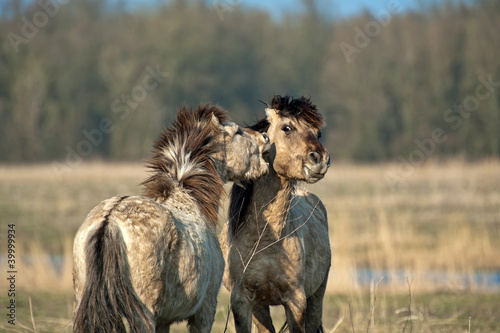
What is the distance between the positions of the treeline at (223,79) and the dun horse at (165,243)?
93.2 feet

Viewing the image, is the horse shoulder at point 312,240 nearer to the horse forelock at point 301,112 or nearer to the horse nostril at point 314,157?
the horse nostril at point 314,157

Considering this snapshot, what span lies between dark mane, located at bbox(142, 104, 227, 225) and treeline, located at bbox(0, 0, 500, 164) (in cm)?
2840

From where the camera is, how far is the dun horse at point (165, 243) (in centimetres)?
384

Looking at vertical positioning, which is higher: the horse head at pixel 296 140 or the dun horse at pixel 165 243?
the horse head at pixel 296 140

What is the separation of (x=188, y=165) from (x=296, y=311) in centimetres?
154

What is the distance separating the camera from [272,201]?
579 cm

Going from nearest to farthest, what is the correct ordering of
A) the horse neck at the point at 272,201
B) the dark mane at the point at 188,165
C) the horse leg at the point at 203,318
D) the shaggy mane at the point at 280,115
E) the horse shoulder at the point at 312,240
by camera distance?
the horse leg at the point at 203,318 < the dark mane at the point at 188,165 < the horse neck at the point at 272,201 < the shaggy mane at the point at 280,115 < the horse shoulder at the point at 312,240

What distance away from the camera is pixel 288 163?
575 centimetres

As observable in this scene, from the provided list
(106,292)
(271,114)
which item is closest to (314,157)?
(271,114)

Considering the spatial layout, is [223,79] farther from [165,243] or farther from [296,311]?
[165,243]

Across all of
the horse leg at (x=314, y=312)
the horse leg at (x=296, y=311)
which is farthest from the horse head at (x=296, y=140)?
the horse leg at (x=314, y=312)

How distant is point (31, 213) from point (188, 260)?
640 inches

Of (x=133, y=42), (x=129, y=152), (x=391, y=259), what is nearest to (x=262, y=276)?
(x=391, y=259)

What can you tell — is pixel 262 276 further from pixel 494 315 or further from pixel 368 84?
pixel 368 84
